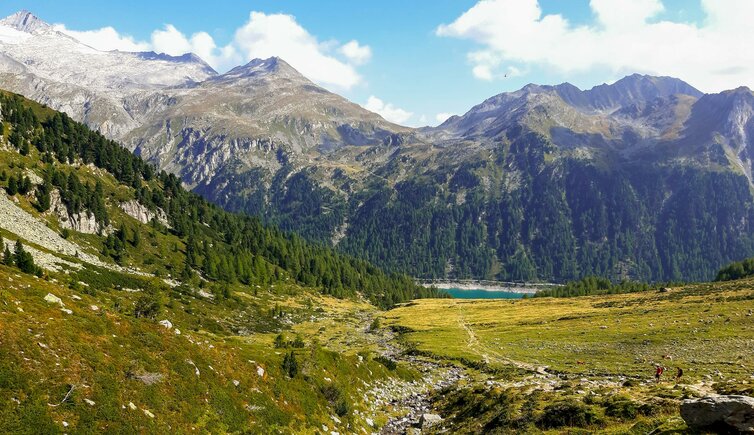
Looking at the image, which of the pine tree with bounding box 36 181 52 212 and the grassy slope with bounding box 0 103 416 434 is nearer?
the grassy slope with bounding box 0 103 416 434

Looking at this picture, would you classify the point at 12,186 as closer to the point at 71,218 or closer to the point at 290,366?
the point at 71,218

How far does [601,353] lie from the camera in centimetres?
6228

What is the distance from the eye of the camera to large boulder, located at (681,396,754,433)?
639 inches

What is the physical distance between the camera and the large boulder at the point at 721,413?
639 inches

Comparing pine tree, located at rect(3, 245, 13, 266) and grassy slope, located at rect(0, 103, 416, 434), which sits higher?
pine tree, located at rect(3, 245, 13, 266)

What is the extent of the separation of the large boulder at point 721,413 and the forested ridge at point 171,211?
111m

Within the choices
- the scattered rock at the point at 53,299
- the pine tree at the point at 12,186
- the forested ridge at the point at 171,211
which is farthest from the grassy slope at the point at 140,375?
the forested ridge at the point at 171,211

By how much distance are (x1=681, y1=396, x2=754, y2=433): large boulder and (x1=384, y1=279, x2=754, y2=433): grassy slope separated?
4.82 ft

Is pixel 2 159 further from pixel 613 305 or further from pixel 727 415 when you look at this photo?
pixel 613 305

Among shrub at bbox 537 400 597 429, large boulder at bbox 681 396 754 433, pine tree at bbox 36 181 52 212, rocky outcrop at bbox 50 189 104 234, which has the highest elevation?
pine tree at bbox 36 181 52 212

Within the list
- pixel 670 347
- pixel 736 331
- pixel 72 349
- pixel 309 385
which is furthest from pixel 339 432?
pixel 736 331

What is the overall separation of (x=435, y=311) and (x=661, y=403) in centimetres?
11664

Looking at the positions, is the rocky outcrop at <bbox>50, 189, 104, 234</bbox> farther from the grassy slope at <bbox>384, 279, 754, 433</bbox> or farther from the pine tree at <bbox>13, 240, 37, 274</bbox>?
the grassy slope at <bbox>384, 279, 754, 433</bbox>

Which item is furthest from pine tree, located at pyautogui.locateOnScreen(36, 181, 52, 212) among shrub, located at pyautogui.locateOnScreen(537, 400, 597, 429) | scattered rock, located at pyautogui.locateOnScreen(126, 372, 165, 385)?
shrub, located at pyautogui.locateOnScreen(537, 400, 597, 429)
